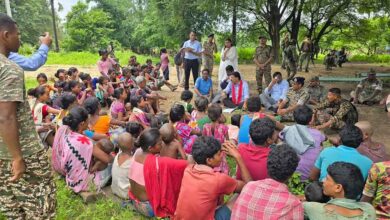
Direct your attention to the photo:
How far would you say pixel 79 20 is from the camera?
90.0 feet

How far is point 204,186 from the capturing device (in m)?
2.52

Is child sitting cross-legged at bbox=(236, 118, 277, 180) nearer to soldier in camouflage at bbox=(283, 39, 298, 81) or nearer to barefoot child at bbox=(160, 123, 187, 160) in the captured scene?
barefoot child at bbox=(160, 123, 187, 160)

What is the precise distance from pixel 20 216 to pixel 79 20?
27502 mm

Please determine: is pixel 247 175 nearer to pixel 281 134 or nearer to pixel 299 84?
pixel 281 134

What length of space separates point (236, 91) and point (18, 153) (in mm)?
5805

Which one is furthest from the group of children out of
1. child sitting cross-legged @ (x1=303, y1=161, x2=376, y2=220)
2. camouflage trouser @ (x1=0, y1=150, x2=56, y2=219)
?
camouflage trouser @ (x1=0, y1=150, x2=56, y2=219)

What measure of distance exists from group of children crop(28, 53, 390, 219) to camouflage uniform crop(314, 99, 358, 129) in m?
1.87

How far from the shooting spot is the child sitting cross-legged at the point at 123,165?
3.54m

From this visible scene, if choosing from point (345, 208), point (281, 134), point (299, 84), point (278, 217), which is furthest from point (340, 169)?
point (299, 84)

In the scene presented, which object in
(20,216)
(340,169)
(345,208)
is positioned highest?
(340,169)

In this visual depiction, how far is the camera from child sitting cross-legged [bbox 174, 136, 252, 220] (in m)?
2.53

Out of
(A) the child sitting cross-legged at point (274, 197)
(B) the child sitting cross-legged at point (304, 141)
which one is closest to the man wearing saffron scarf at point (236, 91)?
(B) the child sitting cross-legged at point (304, 141)

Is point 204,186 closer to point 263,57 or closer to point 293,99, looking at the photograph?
point 293,99

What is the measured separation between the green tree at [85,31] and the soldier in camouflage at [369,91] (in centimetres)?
2363
